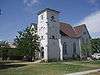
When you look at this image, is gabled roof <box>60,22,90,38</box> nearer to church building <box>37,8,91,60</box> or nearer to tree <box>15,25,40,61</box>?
church building <box>37,8,91,60</box>

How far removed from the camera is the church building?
170ft

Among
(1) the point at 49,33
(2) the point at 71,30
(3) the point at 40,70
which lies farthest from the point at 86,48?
(3) the point at 40,70

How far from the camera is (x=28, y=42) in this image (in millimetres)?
49188

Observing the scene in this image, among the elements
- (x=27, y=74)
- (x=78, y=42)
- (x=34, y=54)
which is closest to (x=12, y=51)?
(x=34, y=54)

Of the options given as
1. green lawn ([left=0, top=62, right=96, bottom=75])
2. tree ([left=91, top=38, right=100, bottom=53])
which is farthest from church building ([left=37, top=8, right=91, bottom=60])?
green lawn ([left=0, top=62, right=96, bottom=75])

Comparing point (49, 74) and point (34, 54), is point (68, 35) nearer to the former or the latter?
point (34, 54)

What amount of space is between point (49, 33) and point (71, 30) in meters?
11.5

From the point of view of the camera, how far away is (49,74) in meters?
22.4

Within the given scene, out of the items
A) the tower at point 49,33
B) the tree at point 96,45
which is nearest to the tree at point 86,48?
the tree at point 96,45

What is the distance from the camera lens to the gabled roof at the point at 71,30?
58.0 meters

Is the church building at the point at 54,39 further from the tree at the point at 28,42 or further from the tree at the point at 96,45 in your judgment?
the tree at the point at 96,45

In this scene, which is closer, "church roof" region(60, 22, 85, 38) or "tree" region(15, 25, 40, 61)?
"tree" region(15, 25, 40, 61)

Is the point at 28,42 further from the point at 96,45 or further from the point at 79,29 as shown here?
the point at 96,45

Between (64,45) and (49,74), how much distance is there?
33.2 m
